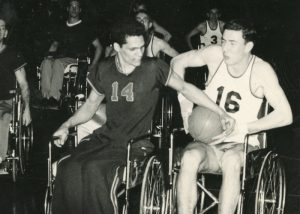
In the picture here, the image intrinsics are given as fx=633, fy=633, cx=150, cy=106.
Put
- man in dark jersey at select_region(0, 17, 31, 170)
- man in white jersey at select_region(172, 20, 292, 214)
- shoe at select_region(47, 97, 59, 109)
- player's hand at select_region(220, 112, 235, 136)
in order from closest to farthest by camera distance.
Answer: man in white jersey at select_region(172, 20, 292, 214) → player's hand at select_region(220, 112, 235, 136) → man in dark jersey at select_region(0, 17, 31, 170) → shoe at select_region(47, 97, 59, 109)

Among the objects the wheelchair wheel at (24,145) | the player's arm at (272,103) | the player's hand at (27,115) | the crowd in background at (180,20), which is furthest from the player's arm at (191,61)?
the crowd in background at (180,20)

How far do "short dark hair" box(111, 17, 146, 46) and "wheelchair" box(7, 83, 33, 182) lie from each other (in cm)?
191

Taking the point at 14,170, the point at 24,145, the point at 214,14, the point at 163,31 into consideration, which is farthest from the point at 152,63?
the point at 214,14

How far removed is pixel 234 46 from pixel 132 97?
2.66 feet

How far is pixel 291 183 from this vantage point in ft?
20.1

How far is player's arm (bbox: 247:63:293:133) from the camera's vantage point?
4324 mm

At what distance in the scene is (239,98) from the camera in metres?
4.50

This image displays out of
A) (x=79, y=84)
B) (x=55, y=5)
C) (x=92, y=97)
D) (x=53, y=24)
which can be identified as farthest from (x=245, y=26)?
(x=55, y=5)

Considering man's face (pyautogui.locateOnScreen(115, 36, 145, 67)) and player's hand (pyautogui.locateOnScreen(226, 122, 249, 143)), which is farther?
player's hand (pyautogui.locateOnScreen(226, 122, 249, 143))

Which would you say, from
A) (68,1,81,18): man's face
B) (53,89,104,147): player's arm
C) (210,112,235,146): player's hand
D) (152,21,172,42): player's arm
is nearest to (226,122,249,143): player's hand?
(210,112,235,146): player's hand

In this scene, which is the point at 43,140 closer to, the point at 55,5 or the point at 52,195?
the point at 55,5

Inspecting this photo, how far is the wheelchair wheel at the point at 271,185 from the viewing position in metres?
4.28

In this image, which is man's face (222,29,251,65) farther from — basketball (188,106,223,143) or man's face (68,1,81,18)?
man's face (68,1,81,18)

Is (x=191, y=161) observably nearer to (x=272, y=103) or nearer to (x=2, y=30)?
(x=272, y=103)
